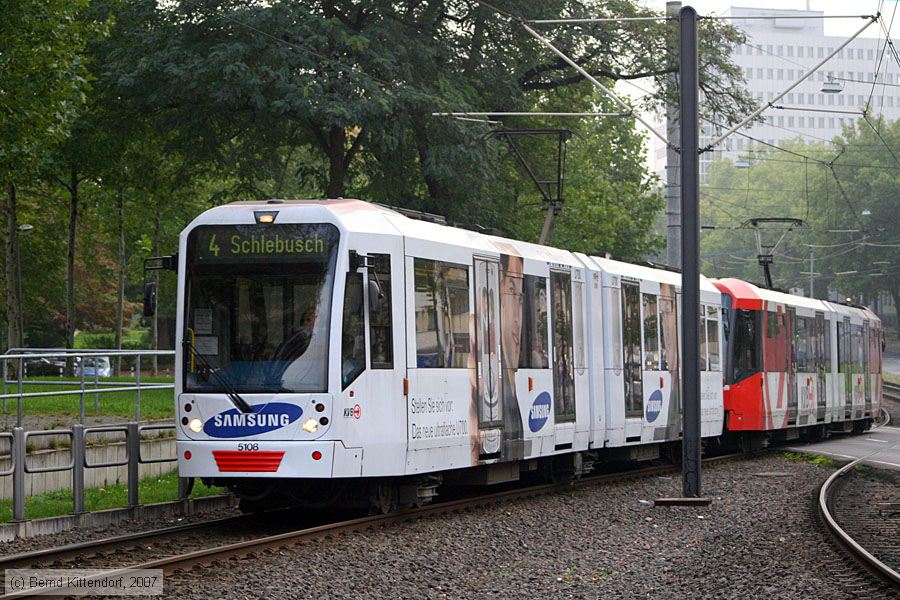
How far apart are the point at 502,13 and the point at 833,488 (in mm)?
12525

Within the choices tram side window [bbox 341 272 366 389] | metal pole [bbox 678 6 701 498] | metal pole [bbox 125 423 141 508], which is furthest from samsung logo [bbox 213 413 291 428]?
metal pole [bbox 678 6 701 498]

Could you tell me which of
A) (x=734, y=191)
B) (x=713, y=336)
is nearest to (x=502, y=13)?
(x=713, y=336)

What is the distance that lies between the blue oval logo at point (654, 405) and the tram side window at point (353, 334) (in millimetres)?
9310

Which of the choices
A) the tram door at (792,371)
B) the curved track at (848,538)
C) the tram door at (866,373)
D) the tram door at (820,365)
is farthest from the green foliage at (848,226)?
the curved track at (848,538)

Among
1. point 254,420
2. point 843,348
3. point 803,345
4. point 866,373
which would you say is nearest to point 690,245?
point 254,420

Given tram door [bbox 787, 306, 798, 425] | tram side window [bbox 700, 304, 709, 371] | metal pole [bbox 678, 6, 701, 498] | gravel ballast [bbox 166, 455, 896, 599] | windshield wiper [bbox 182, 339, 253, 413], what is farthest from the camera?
tram door [bbox 787, 306, 798, 425]

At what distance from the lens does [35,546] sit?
12461mm

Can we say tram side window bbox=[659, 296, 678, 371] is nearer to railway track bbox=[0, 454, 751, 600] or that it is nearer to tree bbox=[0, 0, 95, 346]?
railway track bbox=[0, 454, 751, 600]

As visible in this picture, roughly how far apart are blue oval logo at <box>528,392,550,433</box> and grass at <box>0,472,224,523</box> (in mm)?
3863

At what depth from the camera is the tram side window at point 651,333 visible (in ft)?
72.5

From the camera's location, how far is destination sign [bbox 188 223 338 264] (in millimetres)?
13742

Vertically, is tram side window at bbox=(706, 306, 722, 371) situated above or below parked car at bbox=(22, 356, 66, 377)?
above

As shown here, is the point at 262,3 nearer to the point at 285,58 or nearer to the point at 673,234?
the point at 285,58

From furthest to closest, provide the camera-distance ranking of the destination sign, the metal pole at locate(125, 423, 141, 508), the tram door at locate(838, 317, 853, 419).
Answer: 1. the tram door at locate(838, 317, 853, 419)
2. the metal pole at locate(125, 423, 141, 508)
3. the destination sign
